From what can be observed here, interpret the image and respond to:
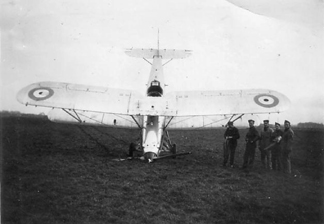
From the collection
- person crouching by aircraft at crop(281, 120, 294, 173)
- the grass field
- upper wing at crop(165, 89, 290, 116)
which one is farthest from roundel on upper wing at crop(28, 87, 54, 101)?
person crouching by aircraft at crop(281, 120, 294, 173)

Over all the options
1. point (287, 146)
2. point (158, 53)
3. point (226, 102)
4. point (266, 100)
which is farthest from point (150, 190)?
point (158, 53)

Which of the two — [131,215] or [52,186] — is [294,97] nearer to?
[131,215]

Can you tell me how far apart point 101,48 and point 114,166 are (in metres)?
5.32

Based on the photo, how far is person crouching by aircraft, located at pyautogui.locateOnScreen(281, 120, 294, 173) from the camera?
21.4 feet

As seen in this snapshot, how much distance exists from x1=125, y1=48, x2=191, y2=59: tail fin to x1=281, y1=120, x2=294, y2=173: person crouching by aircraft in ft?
19.7

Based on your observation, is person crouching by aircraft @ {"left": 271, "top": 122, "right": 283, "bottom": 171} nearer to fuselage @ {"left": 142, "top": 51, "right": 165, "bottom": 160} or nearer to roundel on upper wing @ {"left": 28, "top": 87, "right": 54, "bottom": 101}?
fuselage @ {"left": 142, "top": 51, "right": 165, "bottom": 160}

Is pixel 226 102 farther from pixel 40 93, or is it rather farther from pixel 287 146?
pixel 40 93

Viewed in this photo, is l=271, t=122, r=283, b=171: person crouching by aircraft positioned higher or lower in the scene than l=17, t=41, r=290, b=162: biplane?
lower

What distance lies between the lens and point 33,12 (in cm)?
620

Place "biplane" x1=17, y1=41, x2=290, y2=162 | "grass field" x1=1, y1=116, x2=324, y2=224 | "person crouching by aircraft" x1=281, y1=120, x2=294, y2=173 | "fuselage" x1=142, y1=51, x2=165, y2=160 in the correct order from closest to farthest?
"grass field" x1=1, y1=116, x2=324, y2=224 < "person crouching by aircraft" x1=281, y1=120, x2=294, y2=173 < "biplane" x1=17, y1=41, x2=290, y2=162 < "fuselage" x1=142, y1=51, x2=165, y2=160

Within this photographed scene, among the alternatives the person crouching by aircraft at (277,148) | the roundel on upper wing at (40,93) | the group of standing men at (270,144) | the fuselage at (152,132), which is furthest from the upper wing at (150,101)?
the fuselage at (152,132)

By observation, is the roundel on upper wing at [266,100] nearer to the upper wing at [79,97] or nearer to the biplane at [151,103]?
the biplane at [151,103]

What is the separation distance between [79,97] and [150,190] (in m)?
3.76

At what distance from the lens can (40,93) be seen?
23.4 ft
